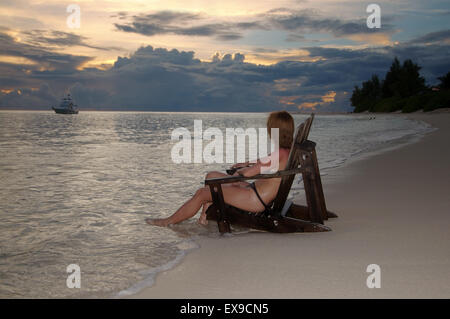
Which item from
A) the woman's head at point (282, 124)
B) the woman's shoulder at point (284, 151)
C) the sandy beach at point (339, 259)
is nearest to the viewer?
the sandy beach at point (339, 259)

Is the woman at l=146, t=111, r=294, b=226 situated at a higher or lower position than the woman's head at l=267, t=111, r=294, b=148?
lower

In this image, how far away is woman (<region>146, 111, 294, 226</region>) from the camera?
5160 millimetres

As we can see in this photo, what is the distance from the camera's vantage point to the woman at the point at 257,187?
5160mm

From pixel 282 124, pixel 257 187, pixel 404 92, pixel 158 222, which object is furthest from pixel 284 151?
pixel 404 92

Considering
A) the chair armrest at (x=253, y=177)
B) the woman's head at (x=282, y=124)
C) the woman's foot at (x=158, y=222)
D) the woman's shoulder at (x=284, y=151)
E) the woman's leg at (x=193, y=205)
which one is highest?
the woman's head at (x=282, y=124)

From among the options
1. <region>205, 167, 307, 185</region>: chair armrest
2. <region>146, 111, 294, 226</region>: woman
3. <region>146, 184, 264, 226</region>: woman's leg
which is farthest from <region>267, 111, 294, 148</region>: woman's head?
<region>146, 184, 264, 226</region>: woman's leg

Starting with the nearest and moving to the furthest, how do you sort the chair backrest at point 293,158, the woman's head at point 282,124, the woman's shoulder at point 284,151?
the woman's head at point 282,124 < the chair backrest at point 293,158 < the woman's shoulder at point 284,151

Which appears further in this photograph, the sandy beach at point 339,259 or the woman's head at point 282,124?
the woman's head at point 282,124

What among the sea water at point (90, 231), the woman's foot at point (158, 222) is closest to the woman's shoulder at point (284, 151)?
the sea water at point (90, 231)

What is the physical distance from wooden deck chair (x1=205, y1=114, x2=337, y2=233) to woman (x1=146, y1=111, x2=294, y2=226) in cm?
8

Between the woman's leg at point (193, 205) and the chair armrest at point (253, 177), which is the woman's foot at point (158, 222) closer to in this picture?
the woman's leg at point (193, 205)

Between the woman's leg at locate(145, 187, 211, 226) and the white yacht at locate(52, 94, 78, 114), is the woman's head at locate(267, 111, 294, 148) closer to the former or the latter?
the woman's leg at locate(145, 187, 211, 226)

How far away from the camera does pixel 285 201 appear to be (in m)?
5.51

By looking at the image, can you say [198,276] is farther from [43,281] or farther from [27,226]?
[27,226]
